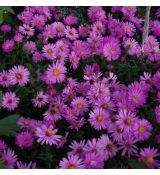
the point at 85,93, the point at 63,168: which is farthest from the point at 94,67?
the point at 63,168

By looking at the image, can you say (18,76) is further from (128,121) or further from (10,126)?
(128,121)

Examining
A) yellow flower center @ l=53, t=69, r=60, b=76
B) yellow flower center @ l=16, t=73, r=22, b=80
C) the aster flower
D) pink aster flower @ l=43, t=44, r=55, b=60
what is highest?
pink aster flower @ l=43, t=44, r=55, b=60

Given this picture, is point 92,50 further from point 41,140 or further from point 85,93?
point 41,140

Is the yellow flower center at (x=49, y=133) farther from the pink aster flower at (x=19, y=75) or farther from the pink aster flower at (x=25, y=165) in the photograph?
the pink aster flower at (x=19, y=75)

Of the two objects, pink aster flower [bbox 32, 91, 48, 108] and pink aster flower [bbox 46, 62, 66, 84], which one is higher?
pink aster flower [bbox 46, 62, 66, 84]

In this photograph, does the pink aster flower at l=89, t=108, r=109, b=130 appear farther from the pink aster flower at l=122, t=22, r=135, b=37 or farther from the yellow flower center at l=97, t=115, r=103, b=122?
the pink aster flower at l=122, t=22, r=135, b=37

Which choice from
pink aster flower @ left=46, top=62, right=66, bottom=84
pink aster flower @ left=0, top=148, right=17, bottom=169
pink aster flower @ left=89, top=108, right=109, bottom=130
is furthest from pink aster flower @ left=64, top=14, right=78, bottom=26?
pink aster flower @ left=0, top=148, right=17, bottom=169

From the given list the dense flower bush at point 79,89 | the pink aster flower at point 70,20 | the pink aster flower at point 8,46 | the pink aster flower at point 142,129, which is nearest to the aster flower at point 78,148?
the dense flower bush at point 79,89
